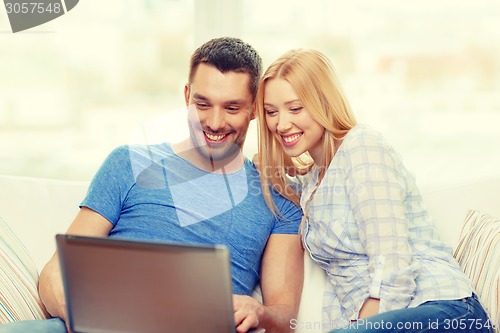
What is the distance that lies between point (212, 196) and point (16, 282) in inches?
22.4

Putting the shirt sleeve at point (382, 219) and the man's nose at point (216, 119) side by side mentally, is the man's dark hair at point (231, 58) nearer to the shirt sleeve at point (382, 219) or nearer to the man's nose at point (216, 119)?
the man's nose at point (216, 119)

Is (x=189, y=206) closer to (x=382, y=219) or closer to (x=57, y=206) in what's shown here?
(x=57, y=206)

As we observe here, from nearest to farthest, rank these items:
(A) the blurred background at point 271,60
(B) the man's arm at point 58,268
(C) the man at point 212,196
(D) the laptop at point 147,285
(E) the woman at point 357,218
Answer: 1. (D) the laptop at point 147,285
2. (E) the woman at point 357,218
3. (B) the man's arm at point 58,268
4. (C) the man at point 212,196
5. (A) the blurred background at point 271,60

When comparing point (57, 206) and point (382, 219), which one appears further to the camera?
point (57, 206)

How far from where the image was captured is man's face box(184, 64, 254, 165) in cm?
211

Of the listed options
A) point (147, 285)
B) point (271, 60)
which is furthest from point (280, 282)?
point (271, 60)

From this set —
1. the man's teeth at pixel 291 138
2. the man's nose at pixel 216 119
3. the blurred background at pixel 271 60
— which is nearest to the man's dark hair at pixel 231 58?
the man's nose at pixel 216 119

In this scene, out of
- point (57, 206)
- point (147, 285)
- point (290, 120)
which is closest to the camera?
point (147, 285)

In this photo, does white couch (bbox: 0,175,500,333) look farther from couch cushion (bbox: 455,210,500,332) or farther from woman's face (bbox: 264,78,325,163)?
woman's face (bbox: 264,78,325,163)

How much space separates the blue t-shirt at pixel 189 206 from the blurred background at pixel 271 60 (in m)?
0.68

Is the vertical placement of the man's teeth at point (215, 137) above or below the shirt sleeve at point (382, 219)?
above

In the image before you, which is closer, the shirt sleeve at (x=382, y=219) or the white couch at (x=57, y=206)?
the shirt sleeve at (x=382, y=219)

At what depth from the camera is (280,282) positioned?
2033 mm

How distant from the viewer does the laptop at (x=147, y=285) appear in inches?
54.7
